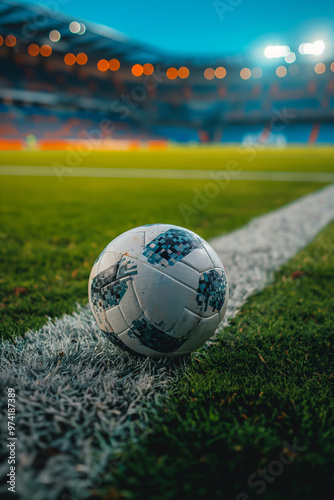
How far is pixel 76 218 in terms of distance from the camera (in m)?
5.24

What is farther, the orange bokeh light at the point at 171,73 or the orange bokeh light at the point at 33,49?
the orange bokeh light at the point at 171,73

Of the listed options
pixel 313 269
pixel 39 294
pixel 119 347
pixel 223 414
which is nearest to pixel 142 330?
pixel 119 347

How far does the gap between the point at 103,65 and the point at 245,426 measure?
2218 inches

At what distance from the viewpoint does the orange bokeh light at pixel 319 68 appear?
54.4 m

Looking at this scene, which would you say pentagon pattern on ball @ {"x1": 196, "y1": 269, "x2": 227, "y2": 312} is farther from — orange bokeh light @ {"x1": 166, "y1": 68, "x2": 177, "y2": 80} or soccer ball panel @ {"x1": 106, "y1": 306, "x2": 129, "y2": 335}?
orange bokeh light @ {"x1": 166, "y1": 68, "x2": 177, "y2": 80}

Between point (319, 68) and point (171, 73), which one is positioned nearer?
point (319, 68)

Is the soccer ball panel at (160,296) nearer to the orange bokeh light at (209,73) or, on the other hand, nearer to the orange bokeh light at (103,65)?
the orange bokeh light at (103,65)

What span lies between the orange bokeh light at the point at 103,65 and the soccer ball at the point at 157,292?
178 ft

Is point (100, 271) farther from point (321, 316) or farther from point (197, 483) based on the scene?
point (321, 316)

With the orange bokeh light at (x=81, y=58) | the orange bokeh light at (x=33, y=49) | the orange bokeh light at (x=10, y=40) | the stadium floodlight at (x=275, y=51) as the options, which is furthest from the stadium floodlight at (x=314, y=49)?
the orange bokeh light at (x=10, y=40)

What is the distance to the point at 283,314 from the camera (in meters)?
2.29

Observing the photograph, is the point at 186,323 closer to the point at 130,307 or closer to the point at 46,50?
the point at 130,307

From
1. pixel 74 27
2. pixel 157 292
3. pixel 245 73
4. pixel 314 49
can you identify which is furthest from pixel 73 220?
pixel 314 49

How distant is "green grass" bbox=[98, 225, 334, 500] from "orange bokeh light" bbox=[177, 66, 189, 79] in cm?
6181
